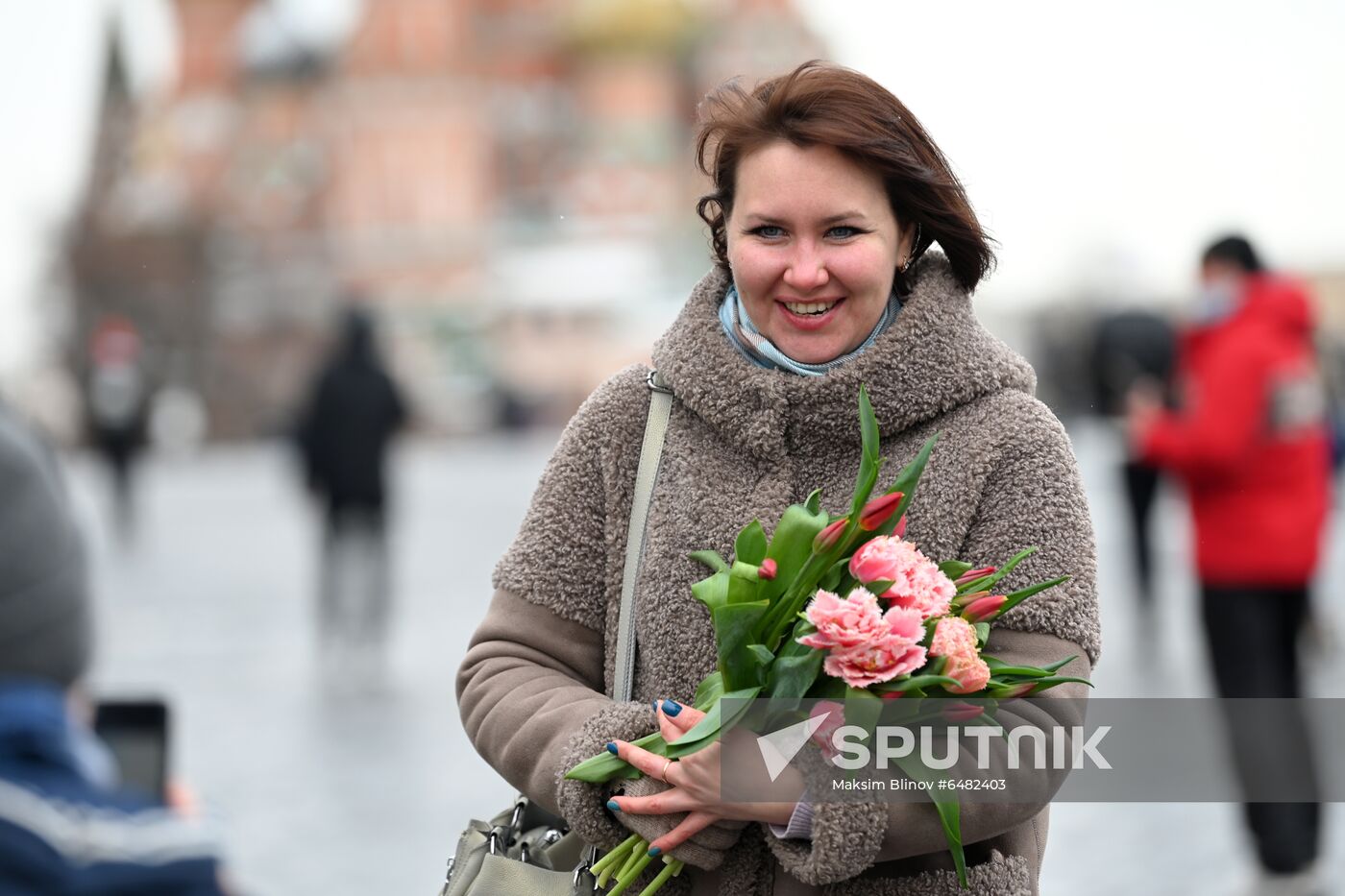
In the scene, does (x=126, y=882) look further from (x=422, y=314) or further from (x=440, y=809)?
(x=422, y=314)

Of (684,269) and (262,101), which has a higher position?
(262,101)

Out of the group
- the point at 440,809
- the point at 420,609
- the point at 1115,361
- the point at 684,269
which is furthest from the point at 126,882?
the point at 684,269

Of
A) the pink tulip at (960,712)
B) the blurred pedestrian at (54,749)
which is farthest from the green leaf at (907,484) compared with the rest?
the blurred pedestrian at (54,749)

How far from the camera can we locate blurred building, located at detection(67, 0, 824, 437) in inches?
2057

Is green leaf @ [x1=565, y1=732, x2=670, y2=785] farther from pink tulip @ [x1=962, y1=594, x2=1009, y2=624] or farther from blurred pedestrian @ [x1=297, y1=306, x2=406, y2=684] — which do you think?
blurred pedestrian @ [x1=297, y1=306, x2=406, y2=684]

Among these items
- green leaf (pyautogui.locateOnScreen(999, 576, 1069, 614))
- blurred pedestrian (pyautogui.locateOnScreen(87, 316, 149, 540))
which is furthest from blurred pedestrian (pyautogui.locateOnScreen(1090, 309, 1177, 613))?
blurred pedestrian (pyautogui.locateOnScreen(87, 316, 149, 540))

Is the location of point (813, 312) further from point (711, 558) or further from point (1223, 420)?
point (1223, 420)

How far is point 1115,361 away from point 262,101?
50.7 metres

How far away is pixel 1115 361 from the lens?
8922 mm

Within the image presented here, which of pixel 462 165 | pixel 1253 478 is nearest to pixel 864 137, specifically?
pixel 1253 478

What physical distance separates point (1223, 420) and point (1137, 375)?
10.4ft

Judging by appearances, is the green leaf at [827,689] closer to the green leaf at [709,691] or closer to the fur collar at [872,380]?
the green leaf at [709,691]

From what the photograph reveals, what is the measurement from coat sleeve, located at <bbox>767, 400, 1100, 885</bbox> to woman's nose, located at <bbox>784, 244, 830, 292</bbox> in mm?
297

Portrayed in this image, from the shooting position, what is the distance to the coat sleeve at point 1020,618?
2045 mm
